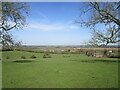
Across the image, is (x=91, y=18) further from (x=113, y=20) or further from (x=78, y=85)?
(x=78, y=85)

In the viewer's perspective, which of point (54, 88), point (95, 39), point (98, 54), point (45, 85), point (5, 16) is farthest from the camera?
point (98, 54)

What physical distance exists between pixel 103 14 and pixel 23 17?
664cm

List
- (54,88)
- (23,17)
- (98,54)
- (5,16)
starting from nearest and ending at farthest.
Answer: (54,88), (5,16), (23,17), (98,54)

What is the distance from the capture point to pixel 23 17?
8.85 m

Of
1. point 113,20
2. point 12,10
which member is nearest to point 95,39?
point 113,20

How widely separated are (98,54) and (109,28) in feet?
25.2

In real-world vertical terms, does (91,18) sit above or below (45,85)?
above

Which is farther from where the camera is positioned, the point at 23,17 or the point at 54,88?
the point at 23,17

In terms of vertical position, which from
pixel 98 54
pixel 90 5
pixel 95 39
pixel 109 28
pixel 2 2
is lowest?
pixel 98 54

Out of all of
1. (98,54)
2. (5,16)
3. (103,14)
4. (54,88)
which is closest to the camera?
(54,88)

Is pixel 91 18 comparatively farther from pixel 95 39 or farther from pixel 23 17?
pixel 23 17

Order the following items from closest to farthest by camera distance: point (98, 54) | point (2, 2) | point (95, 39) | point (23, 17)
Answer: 1. point (2, 2)
2. point (23, 17)
3. point (95, 39)
4. point (98, 54)

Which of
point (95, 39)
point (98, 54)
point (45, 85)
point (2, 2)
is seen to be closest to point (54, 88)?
point (45, 85)

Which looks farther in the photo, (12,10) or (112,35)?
(112,35)
